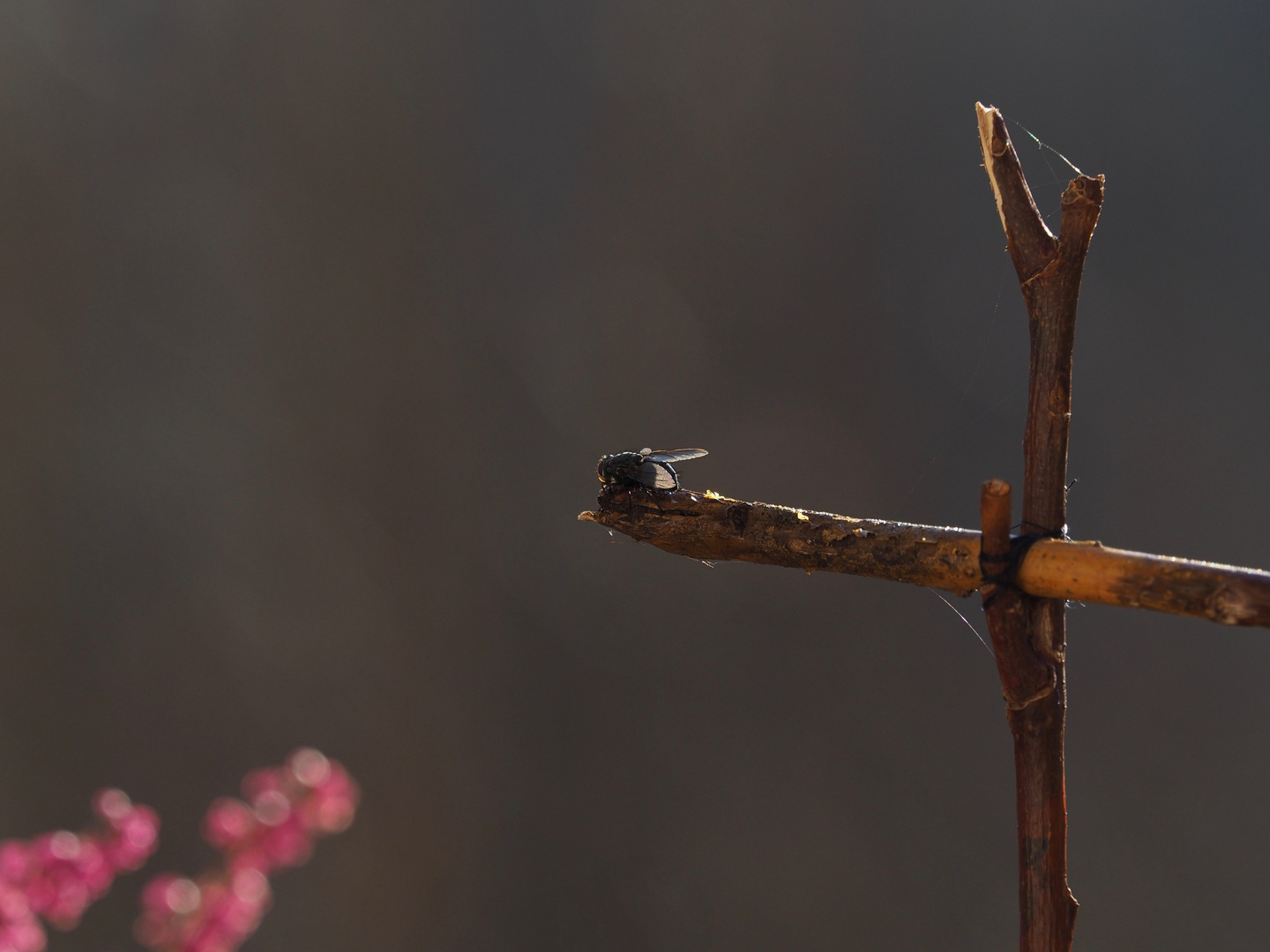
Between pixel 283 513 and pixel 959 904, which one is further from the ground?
pixel 283 513

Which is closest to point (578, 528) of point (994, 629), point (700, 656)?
point (700, 656)

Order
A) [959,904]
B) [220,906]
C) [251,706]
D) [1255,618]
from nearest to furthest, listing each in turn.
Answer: [1255,618] < [220,906] < [959,904] < [251,706]

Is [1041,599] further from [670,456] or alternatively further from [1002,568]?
[670,456]

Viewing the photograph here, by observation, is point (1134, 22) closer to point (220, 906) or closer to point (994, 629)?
point (994, 629)

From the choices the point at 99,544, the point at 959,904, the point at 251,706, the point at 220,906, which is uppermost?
the point at 220,906

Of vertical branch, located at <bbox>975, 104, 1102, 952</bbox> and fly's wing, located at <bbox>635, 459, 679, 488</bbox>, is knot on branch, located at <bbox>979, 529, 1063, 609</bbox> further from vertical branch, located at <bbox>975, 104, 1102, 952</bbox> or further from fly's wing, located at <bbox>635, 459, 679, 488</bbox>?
fly's wing, located at <bbox>635, 459, 679, 488</bbox>

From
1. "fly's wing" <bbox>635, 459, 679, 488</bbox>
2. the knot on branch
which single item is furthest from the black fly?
the knot on branch

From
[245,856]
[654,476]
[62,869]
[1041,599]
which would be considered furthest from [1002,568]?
[62,869]
